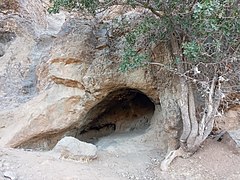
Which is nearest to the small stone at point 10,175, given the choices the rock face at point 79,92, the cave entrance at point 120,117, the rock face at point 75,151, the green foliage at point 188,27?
the rock face at point 75,151

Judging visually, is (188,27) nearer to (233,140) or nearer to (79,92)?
(233,140)

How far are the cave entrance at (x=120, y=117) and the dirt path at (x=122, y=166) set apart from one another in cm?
139

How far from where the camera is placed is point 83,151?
16.8ft

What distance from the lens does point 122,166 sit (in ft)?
17.0

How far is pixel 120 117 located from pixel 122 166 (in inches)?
84.3

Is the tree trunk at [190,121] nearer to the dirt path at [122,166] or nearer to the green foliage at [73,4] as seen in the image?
the dirt path at [122,166]

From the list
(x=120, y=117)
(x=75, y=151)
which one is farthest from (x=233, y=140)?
(x=120, y=117)

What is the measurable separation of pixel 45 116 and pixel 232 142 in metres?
3.12

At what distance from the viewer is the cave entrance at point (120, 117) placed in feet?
A: 22.6

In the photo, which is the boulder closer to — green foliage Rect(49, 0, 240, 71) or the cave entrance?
green foliage Rect(49, 0, 240, 71)

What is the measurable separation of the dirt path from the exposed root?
0.23ft

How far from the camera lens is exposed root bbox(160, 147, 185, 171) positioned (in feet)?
16.4

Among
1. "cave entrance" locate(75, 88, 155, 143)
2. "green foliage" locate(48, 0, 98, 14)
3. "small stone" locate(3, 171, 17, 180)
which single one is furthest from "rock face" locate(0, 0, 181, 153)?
"small stone" locate(3, 171, 17, 180)

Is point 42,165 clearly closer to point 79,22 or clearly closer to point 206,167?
point 206,167
